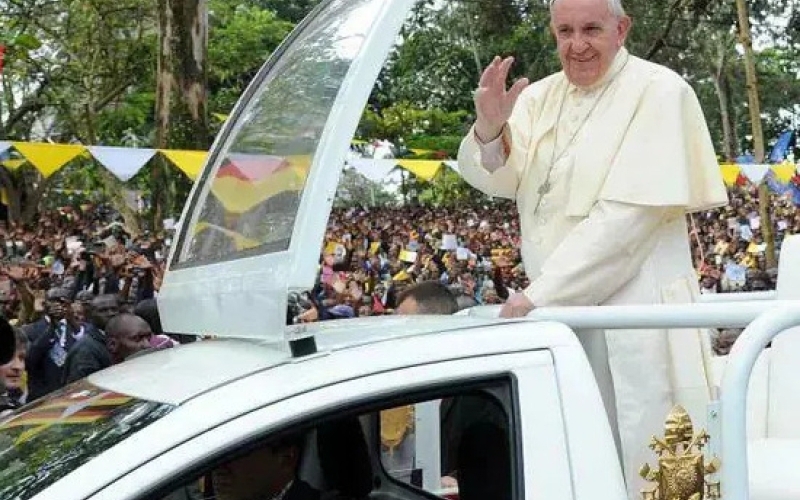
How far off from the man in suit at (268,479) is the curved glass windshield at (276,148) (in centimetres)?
40

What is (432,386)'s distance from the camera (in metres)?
1.89

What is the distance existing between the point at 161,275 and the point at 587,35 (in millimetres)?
6383

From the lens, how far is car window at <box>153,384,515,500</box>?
6.21ft

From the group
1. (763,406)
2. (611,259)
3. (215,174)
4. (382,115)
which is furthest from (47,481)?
(382,115)

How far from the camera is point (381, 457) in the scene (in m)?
2.62

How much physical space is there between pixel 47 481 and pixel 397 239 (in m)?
24.1

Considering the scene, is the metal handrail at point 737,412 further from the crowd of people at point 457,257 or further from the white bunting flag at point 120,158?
the white bunting flag at point 120,158

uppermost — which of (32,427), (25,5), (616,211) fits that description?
(25,5)

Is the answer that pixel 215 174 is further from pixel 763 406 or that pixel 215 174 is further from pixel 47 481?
pixel 763 406

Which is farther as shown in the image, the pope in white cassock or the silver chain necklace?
the silver chain necklace

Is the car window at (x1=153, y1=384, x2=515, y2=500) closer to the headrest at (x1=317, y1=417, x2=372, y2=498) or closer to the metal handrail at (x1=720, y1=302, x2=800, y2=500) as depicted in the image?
the headrest at (x1=317, y1=417, x2=372, y2=498)

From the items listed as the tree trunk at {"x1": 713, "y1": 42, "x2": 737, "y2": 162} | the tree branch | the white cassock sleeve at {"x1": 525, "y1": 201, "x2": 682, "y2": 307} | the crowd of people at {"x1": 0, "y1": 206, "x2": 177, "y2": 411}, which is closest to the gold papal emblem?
the white cassock sleeve at {"x1": 525, "y1": 201, "x2": 682, "y2": 307}

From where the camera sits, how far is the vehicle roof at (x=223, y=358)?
193cm

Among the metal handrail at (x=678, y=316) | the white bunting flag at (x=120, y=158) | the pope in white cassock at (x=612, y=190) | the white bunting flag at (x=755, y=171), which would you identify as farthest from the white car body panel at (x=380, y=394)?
the white bunting flag at (x=755, y=171)
